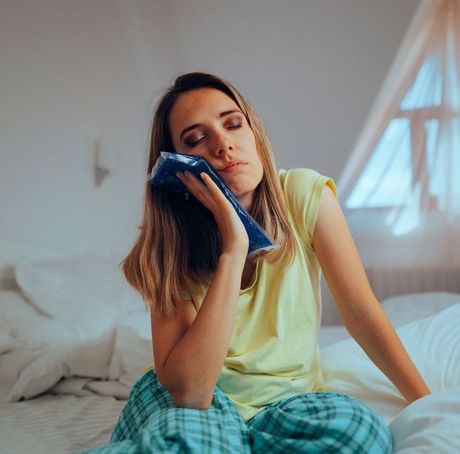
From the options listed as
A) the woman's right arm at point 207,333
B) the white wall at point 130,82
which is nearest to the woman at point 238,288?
the woman's right arm at point 207,333

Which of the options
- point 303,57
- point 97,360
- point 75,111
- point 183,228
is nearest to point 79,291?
point 97,360

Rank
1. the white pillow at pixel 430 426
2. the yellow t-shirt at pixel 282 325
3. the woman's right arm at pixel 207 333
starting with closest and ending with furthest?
the white pillow at pixel 430 426, the woman's right arm at pixel 207 333, the yellow t-shirt at pixel 282 325

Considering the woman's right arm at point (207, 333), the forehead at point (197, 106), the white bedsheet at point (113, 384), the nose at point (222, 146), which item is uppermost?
the forehead at point (197, 106)

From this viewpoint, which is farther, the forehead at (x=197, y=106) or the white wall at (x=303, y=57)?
the white wall at (x=303, y=57)

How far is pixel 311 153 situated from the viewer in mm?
2615

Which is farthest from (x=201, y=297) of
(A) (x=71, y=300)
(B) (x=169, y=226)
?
(A) (x=71, y=300)

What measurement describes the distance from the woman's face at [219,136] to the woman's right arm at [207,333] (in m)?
0.05

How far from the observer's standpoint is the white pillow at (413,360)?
105 cm

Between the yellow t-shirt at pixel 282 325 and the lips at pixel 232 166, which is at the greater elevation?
the lips at pixel 232 166

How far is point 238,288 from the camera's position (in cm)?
90

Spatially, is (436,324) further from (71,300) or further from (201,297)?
(71,300)

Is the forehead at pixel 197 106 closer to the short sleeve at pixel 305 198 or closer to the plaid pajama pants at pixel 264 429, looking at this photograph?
the short sleeve at pixel 305 198

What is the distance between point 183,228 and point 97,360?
0.59m

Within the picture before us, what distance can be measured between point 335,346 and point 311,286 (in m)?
0.28
